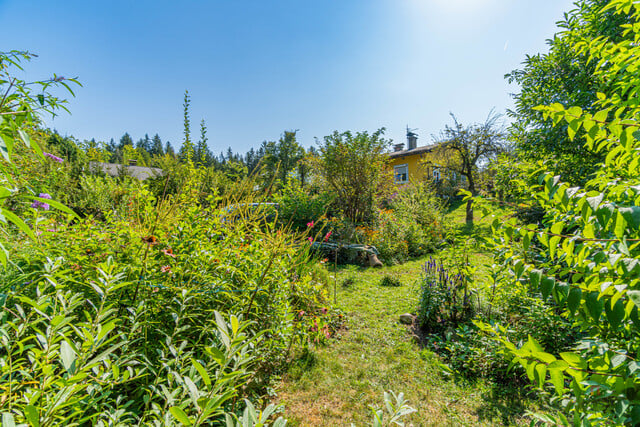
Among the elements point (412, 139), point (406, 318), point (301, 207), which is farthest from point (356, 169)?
point (412, 139)

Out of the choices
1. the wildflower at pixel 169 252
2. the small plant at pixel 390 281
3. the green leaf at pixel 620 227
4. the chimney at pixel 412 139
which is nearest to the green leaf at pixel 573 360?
the green leaf at pixel 620 227

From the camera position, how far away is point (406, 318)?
12.4 ft

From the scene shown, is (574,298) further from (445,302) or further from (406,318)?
(406,318)

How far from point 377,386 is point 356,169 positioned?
7.84 metres

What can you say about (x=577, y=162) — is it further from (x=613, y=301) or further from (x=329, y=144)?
(x=329, y=144)

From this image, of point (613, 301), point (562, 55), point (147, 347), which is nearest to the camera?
point (613, 301)

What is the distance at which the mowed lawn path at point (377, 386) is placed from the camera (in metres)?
2.16

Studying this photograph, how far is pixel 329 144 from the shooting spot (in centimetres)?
984

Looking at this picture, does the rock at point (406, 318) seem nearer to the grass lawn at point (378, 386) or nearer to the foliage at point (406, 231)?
the grass lawn at point (378, 386)

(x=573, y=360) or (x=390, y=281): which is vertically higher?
(x=573, y=360)

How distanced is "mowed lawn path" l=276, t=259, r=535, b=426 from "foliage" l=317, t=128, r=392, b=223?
243 inches

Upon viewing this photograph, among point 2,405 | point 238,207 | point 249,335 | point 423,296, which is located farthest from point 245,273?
point 423,296

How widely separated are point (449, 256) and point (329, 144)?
706cm

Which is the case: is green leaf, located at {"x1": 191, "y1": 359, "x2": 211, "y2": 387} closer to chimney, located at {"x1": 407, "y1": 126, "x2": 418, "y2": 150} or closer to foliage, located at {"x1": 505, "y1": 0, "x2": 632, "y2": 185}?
foliage, located at {"x1": 505, "y1": 0, "x2": 632, "y2": 185}
